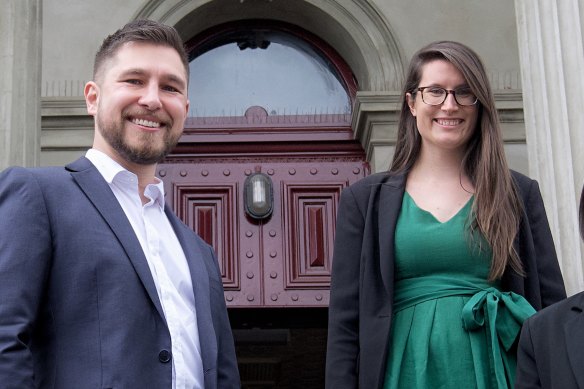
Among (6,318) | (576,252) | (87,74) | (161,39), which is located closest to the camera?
(6,318)

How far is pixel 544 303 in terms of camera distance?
3398 millimetres

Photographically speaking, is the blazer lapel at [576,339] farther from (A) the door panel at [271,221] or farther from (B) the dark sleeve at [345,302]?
(A) the door panel at [271,221]

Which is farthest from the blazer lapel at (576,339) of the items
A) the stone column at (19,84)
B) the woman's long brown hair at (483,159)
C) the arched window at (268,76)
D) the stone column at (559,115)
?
the arched window at (268,76)

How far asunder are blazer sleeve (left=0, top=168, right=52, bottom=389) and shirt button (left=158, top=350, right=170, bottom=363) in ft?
1.12

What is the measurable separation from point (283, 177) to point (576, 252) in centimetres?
297

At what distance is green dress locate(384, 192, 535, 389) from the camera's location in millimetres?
3152

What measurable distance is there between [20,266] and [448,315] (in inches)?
51.1

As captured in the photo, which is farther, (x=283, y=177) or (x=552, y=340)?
(x=283, y=177)

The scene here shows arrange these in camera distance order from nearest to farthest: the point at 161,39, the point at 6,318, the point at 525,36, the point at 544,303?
the point at 6,318
the point at 161,39
the point at 544,303
the point at 525,36

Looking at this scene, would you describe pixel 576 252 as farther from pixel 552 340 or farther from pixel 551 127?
pixel 552 340

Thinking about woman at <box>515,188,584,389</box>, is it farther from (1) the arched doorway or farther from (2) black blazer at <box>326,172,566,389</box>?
(1) the arched doorway

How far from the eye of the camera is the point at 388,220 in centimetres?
337

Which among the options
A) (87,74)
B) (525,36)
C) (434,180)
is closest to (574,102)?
(525,36)

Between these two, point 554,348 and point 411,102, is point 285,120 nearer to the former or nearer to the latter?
point 411,102
